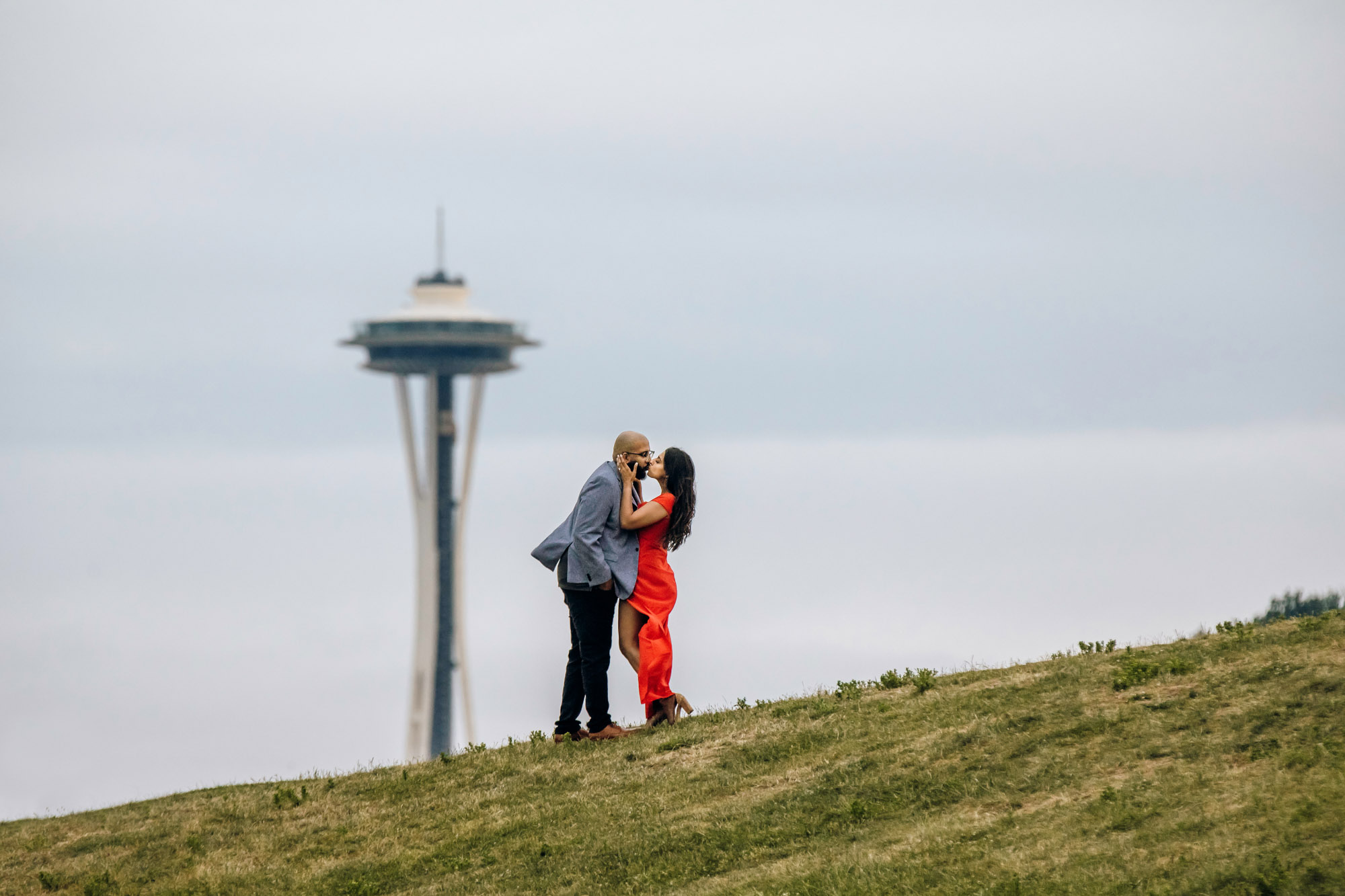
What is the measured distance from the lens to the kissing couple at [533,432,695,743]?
1463 cm

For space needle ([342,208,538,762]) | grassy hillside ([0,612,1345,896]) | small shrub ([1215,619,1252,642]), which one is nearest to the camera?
Answer: grassy hillside ([0,612,1345,896])

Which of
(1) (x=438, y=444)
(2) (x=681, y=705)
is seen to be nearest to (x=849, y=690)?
(2) (x=681, y=705)

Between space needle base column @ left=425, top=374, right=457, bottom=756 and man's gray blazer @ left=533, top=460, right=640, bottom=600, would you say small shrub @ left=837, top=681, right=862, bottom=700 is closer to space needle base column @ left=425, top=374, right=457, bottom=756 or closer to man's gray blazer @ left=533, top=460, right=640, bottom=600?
man's gray blazer @ left=533, top=460, right=640, bottom=600

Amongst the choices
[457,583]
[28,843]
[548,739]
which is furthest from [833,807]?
[457,583]

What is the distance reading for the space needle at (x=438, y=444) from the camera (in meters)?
170

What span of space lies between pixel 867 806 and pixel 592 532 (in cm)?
388

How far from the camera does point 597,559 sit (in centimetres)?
1452

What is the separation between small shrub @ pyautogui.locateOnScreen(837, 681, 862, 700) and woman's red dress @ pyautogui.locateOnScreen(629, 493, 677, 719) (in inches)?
74.6

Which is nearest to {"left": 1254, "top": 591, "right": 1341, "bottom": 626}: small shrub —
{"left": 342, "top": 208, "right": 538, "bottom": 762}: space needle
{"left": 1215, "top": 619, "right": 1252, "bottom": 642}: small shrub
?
{"left": 1215, "top": 619, "right": 1252, "bottom": 642}: small shrub

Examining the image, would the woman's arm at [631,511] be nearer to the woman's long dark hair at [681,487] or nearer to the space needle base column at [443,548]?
the woman's long dark hair at [681,487]

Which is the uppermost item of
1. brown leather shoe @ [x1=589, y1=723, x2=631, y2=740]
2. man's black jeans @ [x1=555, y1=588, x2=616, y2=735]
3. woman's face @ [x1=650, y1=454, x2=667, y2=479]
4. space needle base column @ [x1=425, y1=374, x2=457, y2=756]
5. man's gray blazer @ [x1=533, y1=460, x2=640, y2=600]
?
space needle base column @ [x1=425, y1=374, x2=457, y2=756]

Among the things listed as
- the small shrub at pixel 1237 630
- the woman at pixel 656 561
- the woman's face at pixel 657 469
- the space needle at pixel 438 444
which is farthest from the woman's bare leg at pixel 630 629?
the space needle at pixel 438 444

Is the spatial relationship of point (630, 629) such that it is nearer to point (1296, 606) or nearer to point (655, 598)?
point (655, 598)

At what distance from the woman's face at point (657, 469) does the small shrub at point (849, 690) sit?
9.71 ft
